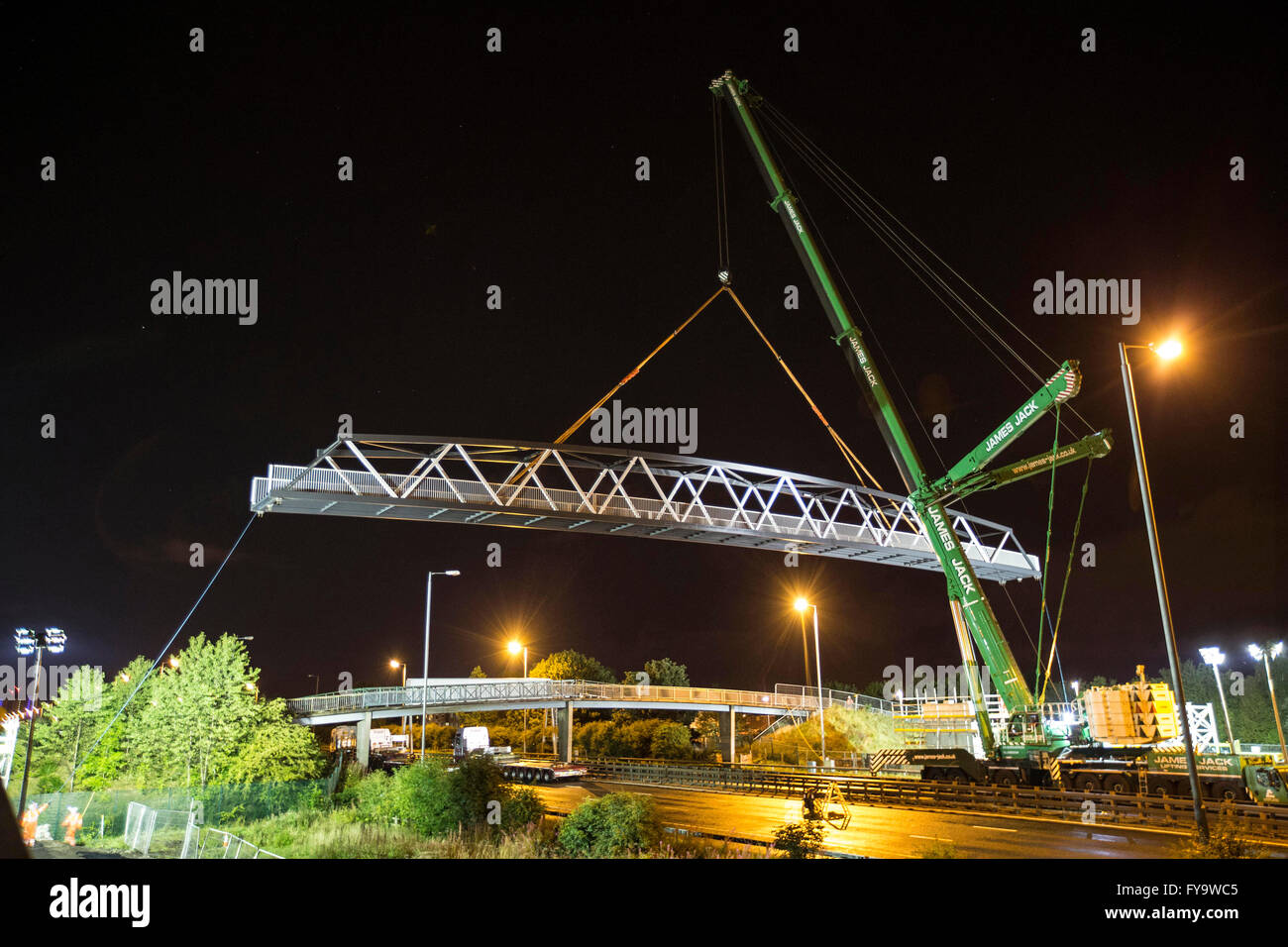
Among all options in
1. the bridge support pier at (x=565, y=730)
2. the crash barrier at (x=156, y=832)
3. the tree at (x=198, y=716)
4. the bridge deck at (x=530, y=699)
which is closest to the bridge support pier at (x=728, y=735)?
the bridge deck at (x=530, y=699)

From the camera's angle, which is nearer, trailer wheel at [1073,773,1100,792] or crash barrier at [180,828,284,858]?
crash barrier at [180,828,284,858]

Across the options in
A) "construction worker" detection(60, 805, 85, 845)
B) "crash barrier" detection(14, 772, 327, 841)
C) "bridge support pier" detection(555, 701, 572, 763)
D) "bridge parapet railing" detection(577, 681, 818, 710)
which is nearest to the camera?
"construction worker" detection(60, 805, 85, 845)

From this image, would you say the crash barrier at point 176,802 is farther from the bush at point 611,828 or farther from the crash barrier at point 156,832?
the bush at point 611,828

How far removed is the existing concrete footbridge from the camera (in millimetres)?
54812

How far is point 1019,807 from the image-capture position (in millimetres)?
28172

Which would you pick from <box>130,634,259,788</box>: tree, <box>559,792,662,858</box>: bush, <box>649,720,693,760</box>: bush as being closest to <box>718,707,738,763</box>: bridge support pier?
<box>649,720,693,760</box>: bush

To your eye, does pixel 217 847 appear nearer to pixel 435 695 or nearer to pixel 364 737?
pixel 364 737

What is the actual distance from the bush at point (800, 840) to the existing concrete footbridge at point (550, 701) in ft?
116

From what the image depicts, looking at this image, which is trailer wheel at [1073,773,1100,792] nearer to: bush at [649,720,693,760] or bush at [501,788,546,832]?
bush at [501,788,546,832]

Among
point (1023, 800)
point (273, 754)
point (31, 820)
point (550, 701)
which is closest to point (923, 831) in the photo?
point (1023, 800)

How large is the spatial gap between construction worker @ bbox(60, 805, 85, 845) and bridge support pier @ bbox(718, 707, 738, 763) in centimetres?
5590
